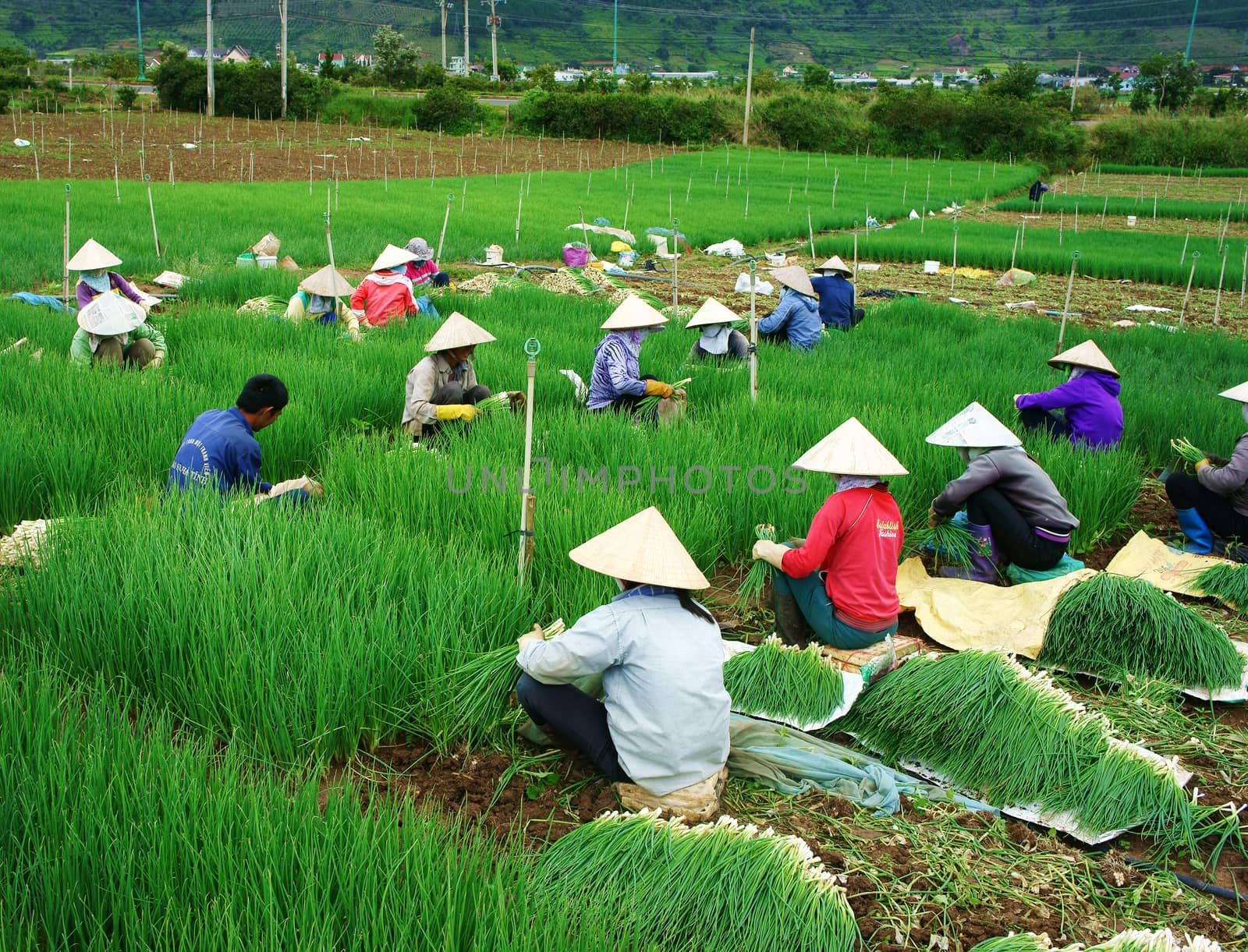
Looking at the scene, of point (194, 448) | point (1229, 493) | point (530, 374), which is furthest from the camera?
point (1229, 493)

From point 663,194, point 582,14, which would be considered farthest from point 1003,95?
point 582,14

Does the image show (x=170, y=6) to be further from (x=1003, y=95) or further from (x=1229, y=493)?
(x=1229, y=493)

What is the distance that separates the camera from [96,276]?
7223 mm

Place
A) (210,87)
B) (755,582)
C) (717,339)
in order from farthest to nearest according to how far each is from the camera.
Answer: (210,87), (717,339), (755,582)

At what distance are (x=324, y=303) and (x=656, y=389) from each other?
3699 millimetres

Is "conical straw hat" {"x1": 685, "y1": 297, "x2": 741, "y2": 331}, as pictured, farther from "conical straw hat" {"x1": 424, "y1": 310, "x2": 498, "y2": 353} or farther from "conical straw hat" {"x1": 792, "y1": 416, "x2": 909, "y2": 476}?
"conical straw hat" {"x1": 792, "y1": 416, "x2": 909, "y2": 476}

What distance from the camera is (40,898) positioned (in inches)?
74.0

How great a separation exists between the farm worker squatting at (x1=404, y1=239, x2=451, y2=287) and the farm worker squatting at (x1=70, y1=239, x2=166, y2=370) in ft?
8.32

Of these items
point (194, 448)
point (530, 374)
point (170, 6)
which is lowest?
point (194, 448)

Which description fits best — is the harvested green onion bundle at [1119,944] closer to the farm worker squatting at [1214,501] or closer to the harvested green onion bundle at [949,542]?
the harvested green onion bundle at [949,542]

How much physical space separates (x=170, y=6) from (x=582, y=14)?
177ft

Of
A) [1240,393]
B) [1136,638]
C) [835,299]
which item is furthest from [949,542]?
[835,299]

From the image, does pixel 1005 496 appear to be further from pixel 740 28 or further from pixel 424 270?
pixel 740 28

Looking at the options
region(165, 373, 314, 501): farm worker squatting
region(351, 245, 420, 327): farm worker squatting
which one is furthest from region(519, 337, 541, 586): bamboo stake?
region(351, 245, 420, 327): farm worker squatting
